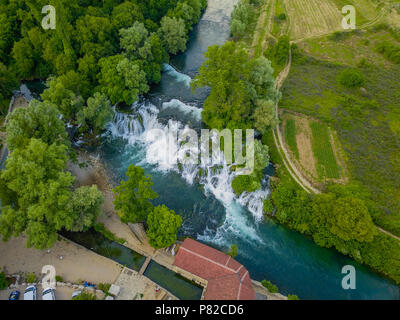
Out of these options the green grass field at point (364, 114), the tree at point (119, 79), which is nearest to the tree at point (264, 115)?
the green grass field at point (364, 114)

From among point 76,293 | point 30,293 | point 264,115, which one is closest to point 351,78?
point 264,115

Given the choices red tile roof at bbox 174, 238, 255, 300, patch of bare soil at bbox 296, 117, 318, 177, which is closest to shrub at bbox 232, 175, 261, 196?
patch of bare soil at bbox 296, 117, 318, 177

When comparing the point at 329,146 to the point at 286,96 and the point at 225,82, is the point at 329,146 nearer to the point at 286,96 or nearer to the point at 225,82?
the point at 286,96

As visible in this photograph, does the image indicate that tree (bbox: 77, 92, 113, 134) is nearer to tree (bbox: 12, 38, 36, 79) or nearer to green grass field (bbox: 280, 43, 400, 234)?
tree (bbox: 12, 38, 36, 79)

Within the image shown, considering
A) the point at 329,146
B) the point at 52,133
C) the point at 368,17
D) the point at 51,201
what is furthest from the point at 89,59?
the point at 368,17

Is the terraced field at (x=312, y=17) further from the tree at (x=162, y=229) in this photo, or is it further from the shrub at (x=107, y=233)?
the shrub at (x=107, y=233)

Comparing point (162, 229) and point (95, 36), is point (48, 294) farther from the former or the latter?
point (95, 36)
